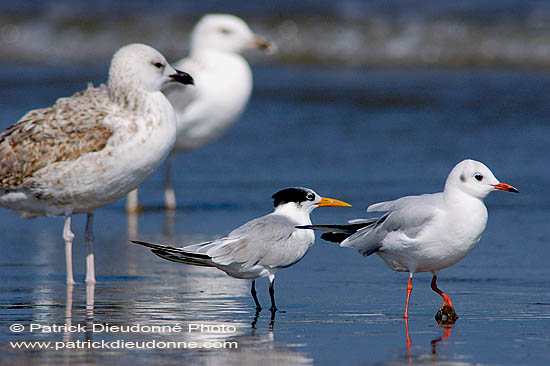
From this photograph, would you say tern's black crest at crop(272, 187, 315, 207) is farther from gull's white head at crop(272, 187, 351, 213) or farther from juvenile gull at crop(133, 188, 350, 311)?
juvenile gull at crop(133, 188, 350, 311)

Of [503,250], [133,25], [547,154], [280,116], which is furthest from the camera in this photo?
[133,25]

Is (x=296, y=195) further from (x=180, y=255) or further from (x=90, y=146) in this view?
(x=90, y=146)

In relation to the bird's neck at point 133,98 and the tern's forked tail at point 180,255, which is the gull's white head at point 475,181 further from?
the bird's neck at point 133,98

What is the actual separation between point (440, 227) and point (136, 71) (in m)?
2.43

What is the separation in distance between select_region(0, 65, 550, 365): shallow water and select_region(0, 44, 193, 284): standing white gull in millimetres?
525

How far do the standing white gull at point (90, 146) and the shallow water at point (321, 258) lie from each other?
53cm

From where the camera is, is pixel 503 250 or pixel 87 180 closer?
pixel 87 180

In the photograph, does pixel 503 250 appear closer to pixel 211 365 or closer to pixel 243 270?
pixel 243 270

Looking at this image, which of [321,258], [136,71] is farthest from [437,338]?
[136,71]

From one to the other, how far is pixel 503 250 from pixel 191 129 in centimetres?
400

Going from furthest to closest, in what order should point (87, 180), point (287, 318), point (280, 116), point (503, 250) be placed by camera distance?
point (280, 116), point (503, 250), point (87, 180), point (287, 318)

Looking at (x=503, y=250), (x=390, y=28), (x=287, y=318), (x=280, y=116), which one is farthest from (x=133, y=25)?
(x=287, y=318)

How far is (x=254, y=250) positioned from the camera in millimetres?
5836

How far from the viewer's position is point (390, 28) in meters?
22.3
